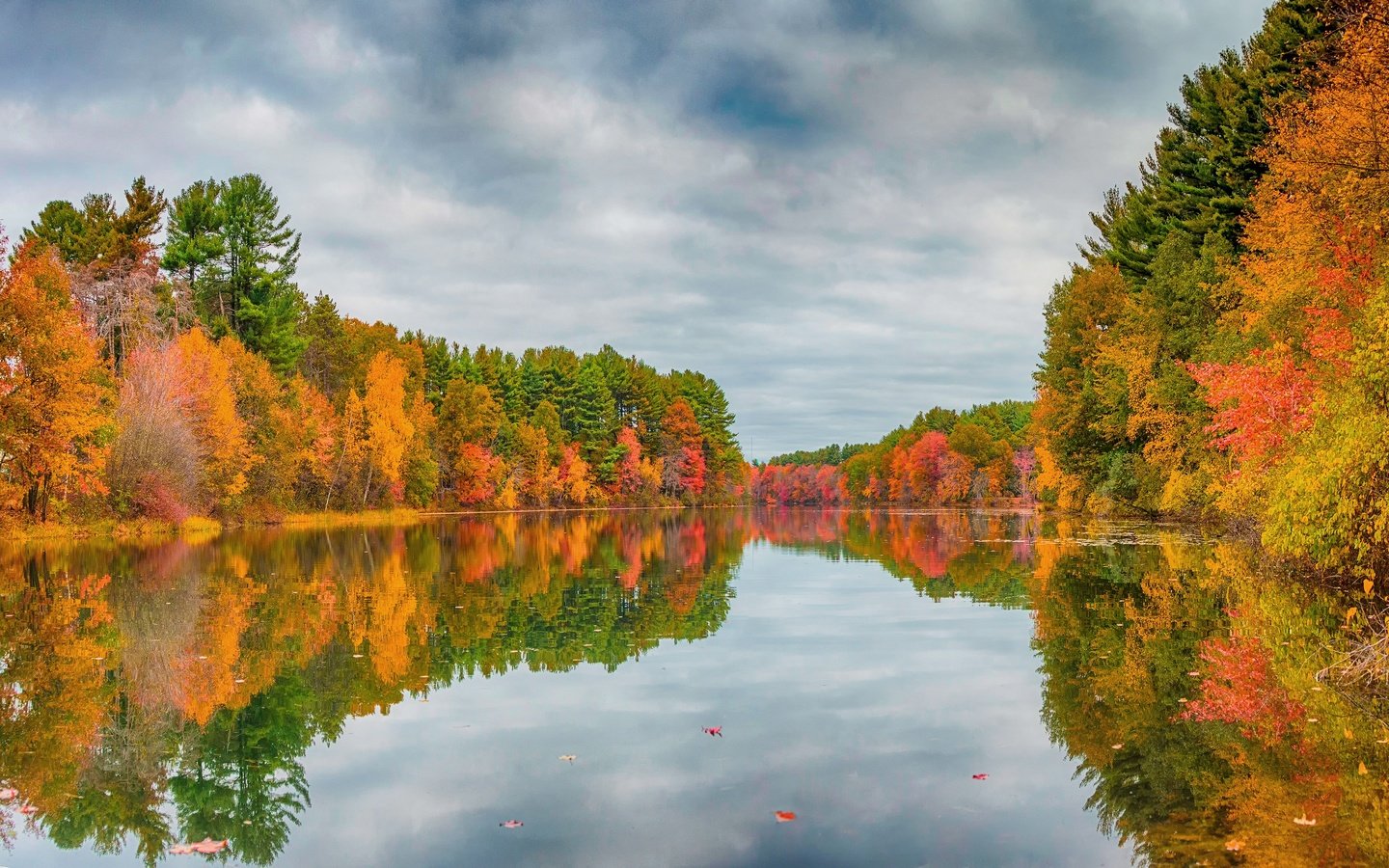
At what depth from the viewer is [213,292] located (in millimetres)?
63125

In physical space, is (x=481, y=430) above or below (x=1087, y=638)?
above

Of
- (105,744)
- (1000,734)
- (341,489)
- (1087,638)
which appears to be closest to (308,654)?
(105,744)

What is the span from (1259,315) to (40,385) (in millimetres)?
38352

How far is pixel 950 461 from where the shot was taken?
12838cm

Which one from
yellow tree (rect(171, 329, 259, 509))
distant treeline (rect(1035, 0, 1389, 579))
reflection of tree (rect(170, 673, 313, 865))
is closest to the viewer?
reflection of tree (rect(170, 673, 313, 865))

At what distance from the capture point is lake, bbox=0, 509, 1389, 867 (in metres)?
6.97

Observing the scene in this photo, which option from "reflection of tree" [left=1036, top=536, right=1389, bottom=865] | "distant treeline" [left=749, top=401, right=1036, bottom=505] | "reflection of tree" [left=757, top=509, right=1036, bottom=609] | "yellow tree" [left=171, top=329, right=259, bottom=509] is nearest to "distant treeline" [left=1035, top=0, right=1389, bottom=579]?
"reflection of tree" [left=1036, top=536, right=1389, bottom=865]

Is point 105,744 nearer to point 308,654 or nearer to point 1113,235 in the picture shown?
point 308,654

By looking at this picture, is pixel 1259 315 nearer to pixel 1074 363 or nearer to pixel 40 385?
pixel 1074 363

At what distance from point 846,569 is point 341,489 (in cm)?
4545

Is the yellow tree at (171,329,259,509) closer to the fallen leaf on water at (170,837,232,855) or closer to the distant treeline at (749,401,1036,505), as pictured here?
the fallen leaf on water at (170,837,232,855)

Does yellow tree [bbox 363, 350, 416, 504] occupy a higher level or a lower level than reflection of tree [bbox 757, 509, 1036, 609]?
higher

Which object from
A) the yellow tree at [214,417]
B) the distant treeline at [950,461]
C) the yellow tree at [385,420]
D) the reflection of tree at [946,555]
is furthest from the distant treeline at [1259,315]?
the distant treeline at [950,461]

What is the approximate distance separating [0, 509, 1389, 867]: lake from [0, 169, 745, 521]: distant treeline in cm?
1757
